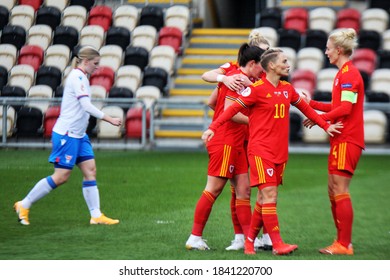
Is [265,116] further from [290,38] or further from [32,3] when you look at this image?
[290,38]

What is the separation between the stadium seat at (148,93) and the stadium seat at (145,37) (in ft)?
2.51

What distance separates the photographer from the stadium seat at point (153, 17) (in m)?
17.8

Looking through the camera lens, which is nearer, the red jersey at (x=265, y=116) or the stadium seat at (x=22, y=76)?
the red jersey at (x=265, y=116)

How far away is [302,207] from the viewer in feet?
34.9

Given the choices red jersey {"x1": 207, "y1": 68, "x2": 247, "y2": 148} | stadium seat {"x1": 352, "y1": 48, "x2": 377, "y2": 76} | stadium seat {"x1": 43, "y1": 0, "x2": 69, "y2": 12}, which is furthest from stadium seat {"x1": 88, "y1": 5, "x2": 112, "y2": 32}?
red jersey {"x1": 207, "y1": 68, "x2": 247, "y2": 148}

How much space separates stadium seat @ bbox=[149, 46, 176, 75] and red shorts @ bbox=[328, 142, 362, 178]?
1216cm

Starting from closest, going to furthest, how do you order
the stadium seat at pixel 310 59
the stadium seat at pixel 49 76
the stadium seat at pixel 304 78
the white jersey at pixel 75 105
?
the white jersey at pixel 75 105, the stadium seat at pixel 49 76, the stadium seat at pixel 304 78, the stadium seat at pixel 310 59

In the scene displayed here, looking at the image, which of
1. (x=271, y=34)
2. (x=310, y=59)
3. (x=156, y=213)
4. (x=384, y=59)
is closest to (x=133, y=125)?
(x=271, y=34)

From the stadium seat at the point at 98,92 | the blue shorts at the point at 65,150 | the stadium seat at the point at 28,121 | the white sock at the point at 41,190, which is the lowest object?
the stadium seat at the point at 28,121

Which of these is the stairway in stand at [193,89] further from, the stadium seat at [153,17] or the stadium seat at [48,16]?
the stadium seat at [48,16]

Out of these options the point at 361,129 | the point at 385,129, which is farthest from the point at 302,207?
the point at 385,129

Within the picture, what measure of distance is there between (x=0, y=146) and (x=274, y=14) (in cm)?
679

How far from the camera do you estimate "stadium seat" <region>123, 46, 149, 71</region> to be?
18.4m

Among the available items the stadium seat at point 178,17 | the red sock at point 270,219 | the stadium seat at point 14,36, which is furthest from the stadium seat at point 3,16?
the stadium seat at point 178,17
